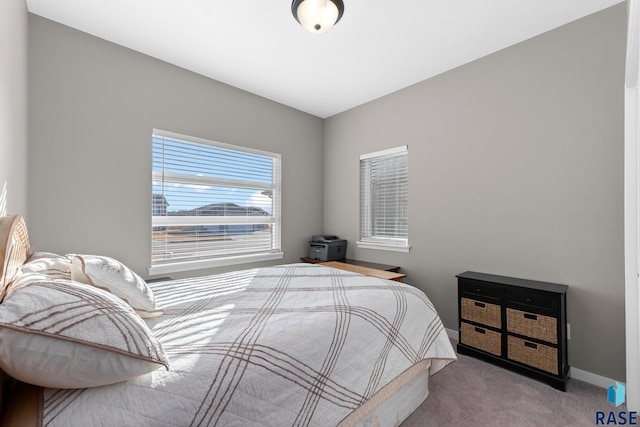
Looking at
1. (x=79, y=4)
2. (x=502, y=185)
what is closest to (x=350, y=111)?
(x=502, y=185)

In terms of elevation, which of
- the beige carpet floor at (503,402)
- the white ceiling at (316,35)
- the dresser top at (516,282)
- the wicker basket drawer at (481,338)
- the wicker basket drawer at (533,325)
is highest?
the white ceiling at (316,35)

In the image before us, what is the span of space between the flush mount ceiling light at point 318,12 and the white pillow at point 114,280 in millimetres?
1863

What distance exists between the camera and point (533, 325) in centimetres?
213

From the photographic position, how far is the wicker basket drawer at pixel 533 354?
204 centimetres

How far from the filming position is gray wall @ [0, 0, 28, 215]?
1.42 meters

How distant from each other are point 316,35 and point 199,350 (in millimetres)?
2426

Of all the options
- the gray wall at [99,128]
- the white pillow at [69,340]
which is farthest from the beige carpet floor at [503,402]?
the gray wall at [99,128]

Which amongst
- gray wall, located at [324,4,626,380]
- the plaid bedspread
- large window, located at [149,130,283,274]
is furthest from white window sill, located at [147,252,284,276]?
gray wall, located at [324,4,626,380]

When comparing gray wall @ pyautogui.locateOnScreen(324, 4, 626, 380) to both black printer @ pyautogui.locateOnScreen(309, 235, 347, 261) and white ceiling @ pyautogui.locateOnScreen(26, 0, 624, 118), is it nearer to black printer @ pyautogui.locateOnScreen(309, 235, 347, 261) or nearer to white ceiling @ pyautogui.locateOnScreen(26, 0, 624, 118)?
white ceiling @ pyautogui.locateOnScreen(26, 0, 624, 118)

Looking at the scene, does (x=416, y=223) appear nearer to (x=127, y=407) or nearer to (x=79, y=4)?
(x=127, y=407)

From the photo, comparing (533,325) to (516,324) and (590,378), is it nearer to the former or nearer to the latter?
(516,324)

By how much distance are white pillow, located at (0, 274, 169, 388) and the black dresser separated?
2.42 meters

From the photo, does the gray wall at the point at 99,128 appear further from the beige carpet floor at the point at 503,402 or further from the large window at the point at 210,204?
the beige carpet floor at the point at 503,402

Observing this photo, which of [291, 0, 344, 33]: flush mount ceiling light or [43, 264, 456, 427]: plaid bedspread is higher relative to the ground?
[291, 0, 344, 33]: flush mount ceiling light
